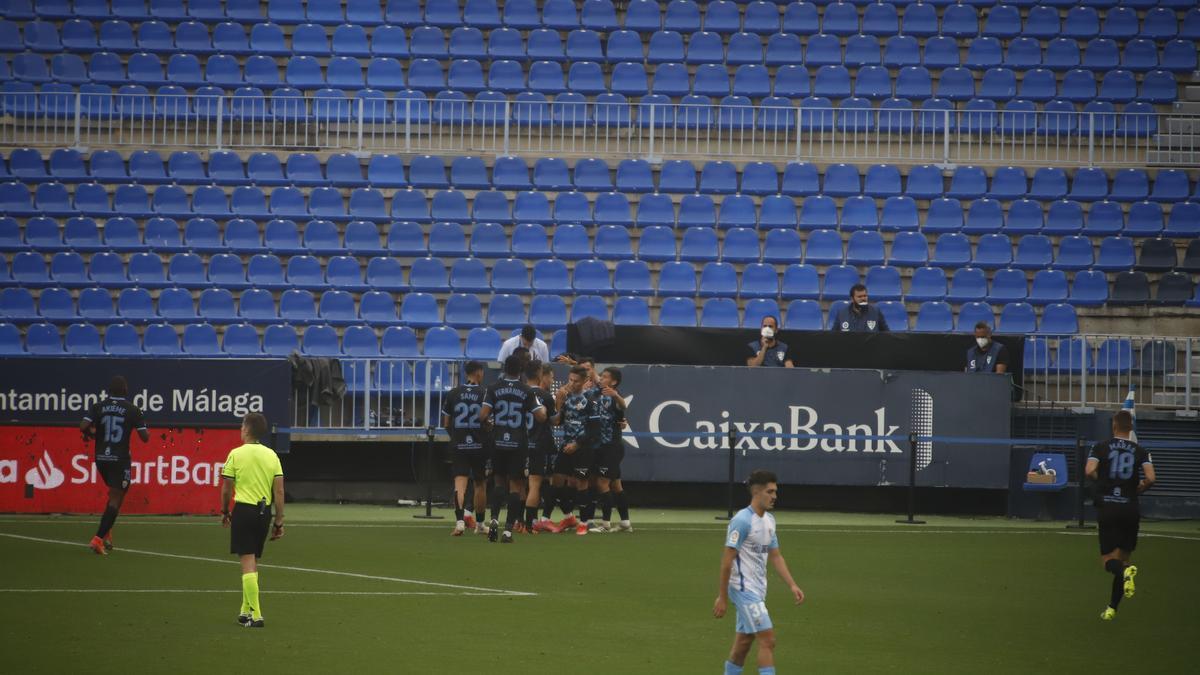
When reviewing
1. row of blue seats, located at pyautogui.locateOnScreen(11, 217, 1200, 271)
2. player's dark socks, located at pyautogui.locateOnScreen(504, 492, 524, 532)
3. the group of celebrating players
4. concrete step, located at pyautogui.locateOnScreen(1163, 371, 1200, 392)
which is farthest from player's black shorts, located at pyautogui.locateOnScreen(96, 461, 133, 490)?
concrete step, located at pyautogui.locateOnScreen(1163, 371, 1200, 392)

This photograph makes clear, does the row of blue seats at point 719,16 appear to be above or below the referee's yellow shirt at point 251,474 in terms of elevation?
above

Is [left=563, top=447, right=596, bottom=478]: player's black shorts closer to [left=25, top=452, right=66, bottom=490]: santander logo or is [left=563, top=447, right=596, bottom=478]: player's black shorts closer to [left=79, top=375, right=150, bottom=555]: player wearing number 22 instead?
[left=79, top=375, right=150, bottom=555]: player wearing number 22

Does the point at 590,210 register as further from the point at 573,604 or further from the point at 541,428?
the point at 573,604

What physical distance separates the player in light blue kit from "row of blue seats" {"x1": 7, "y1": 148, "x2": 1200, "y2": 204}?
18.8 meters

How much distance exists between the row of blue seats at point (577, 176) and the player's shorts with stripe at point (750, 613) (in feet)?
62.8

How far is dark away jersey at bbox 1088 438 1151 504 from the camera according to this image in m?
13.0

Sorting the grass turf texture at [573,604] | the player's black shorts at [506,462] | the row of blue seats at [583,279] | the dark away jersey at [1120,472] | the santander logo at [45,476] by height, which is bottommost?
the grass turf texture at [573,604]

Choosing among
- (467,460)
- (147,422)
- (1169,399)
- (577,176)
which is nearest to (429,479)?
(467,460)

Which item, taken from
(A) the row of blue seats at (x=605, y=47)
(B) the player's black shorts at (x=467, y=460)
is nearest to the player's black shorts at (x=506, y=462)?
(B) the player's black shorts at (x=467, y=460)

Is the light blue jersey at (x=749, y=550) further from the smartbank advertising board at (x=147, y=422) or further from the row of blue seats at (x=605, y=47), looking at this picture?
the row of blue seats at (x=605, y=47)

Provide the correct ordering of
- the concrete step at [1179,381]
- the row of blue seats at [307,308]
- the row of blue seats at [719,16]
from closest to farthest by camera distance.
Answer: the concrete step at [1179,381] < the row of blue seats at [307,308] < the row of blue seats at [719,16]

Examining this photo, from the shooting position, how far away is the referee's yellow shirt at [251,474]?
11.3 metres

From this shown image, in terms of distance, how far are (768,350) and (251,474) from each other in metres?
11.4

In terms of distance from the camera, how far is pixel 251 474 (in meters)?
11.3
